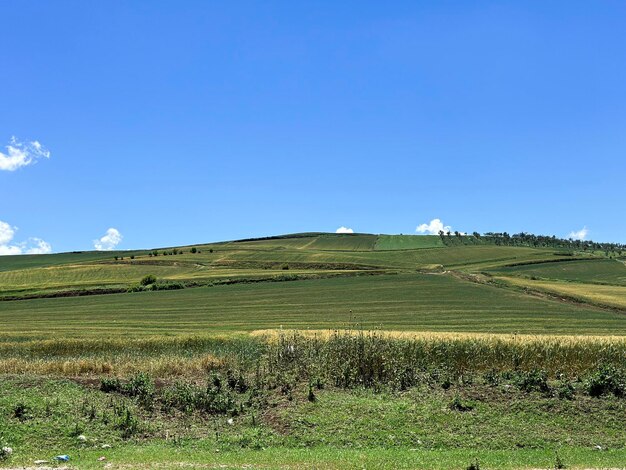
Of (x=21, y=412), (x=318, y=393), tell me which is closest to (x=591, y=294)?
(x=318, y=393)

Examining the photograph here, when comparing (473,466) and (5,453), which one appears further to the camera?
(5,453)

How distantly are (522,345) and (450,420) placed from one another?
35.7 feet

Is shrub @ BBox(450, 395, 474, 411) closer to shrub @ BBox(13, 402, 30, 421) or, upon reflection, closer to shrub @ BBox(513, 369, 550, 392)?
shrub @ BBox(513, 369, 550, 392)

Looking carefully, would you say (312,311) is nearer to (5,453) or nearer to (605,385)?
(605,385)

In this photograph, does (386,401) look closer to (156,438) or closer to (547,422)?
(547,422)

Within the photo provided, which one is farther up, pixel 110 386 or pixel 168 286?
pixel 168 286

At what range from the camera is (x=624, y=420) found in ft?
50.4

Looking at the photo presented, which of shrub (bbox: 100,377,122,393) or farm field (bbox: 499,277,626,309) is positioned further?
farm field (bbox: 499,277,626,309)

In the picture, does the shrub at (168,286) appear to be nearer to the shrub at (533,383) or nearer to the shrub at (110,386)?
the shrub at (110,386)

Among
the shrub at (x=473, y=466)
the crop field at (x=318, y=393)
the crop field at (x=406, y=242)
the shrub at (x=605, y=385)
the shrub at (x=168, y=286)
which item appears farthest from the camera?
the crop field at (x=406, y=242)

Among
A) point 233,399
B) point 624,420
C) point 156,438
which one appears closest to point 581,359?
point 624,420

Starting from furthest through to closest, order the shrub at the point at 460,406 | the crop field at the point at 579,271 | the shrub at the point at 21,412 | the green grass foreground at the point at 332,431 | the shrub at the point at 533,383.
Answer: the crop field at the point at 579,271, the shrub at the point at 533,383, the shrub at the point at 460,406, the shrub at the point at 21,412, the green grass foreground at the point at 332,431

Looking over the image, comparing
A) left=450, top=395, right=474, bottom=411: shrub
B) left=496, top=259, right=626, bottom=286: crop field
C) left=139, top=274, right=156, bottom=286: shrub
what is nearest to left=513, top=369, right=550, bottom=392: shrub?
left=450, top=395, right=474, bottom=411: shrub

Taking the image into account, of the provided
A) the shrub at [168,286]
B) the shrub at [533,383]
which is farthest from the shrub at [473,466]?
the shrub at [168,286]
